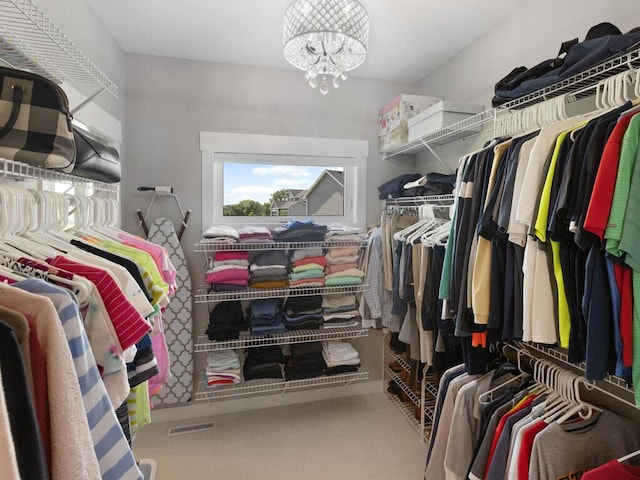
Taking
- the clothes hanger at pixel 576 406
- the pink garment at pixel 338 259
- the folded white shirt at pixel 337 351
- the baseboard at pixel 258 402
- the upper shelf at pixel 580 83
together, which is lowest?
the baseboard at pixel 258 402

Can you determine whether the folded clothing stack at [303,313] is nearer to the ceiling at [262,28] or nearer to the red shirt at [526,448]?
the red shirt at [526,448]

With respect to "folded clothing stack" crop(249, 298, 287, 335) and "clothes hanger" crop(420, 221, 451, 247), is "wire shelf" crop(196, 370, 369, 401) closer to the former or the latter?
"folded clothing stack" crop(249, 298, 287, 335)

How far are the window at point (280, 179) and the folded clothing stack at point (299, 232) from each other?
40cm

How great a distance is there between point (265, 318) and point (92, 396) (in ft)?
5.76

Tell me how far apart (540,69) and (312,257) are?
1.63 m

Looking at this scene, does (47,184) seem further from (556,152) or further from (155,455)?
(556,152)

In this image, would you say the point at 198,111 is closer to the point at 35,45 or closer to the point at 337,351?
the point at 35,45

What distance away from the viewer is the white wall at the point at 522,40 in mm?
1482

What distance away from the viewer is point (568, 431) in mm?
1212

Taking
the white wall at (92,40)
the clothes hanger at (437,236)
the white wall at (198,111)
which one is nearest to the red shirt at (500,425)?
the clothes hanger at (437,236)

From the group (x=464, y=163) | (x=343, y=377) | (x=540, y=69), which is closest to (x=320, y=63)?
(x=464, y=163)

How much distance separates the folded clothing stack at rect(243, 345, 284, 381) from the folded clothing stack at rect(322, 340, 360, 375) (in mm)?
327

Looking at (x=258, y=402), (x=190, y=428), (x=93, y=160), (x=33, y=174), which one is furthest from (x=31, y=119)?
(x=258, y=402)

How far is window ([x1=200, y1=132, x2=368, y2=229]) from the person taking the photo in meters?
2.59
